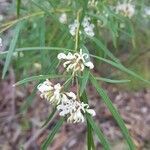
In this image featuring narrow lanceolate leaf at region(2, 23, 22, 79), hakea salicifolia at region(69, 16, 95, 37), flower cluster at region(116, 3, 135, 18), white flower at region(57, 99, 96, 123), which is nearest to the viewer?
white flower at region(57, 99, 96, 123)

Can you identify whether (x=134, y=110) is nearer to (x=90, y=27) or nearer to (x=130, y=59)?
(x=130, y=59)

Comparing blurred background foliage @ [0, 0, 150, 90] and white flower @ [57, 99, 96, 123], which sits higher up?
blurred background foliage @ [0, 0, 150, 90]

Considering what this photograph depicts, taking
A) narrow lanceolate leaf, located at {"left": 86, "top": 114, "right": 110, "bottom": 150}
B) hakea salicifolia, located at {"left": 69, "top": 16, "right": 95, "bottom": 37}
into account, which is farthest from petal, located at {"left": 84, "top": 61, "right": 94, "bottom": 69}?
hakea salicifolia, located at {"left": 69, "top": 16, "right": 95, "bottom": 37}

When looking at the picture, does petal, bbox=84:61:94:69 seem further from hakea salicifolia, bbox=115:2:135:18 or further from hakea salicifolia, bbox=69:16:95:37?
hakea salicifolia, bbox=115:2:135:18

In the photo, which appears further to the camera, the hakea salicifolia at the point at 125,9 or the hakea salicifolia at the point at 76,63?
the hakea salicifolia at the point at 125,9

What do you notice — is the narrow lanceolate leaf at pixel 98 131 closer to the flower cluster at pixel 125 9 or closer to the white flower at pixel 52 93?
the white flower at pixel 52 93

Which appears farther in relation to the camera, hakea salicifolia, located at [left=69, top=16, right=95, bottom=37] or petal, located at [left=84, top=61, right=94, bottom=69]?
hakea salicifolia, located at [left=69, top=16, right=95, bottom=37]

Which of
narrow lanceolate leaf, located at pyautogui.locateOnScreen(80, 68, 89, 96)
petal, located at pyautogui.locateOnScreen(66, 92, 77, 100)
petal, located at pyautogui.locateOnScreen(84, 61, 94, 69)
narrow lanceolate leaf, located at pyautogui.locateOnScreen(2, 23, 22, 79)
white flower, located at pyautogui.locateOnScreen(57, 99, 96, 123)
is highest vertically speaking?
narrow lanceolate leaf, located at pyautogui.locateOnScreen(2, 23, 22, 79)

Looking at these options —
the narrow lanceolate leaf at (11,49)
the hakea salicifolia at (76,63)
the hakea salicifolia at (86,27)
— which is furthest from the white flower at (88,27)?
Result: the hakea salicifolia at (76,63)

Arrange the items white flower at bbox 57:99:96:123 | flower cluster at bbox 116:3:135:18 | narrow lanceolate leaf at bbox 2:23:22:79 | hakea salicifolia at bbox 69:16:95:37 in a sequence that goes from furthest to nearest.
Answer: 1. flower cluster at bbox 116:3:135:18
2. hakea salicifolia at bbox 69:16:95:37
3. narrow lanceolate leaf at bbox 2:23:22:79
4. white flower at bbox 57:99:96:123
